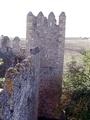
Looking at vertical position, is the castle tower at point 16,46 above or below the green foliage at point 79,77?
above

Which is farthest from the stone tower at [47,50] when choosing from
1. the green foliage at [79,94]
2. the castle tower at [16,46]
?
the castle tower at [16,46]

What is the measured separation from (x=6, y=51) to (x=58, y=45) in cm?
512

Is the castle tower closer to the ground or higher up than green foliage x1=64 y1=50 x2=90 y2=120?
higher up

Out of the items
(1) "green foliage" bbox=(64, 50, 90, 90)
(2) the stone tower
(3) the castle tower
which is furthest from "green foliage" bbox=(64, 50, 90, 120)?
(3) the castle tower

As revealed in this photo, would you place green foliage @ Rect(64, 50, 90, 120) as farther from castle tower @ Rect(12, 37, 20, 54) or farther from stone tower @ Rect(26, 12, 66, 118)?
castle tower @ Rect(12, 37, 20, 54)

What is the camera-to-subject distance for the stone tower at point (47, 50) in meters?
22.5

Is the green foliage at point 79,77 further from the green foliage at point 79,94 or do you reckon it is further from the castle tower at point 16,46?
the castle tower at point 16,46

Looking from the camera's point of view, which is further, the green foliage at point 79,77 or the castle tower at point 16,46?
the castle tower at point 16,46

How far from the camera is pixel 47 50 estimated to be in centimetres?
2266

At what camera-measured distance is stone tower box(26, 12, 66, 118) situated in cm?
2250

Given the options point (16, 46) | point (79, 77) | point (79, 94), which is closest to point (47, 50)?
point (79, 77)

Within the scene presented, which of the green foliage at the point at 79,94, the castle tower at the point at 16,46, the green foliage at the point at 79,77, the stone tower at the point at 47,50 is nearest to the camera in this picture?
the green foliage at the point at 79,94

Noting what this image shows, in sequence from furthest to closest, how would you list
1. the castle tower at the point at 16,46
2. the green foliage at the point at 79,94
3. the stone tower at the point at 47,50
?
the castle tower at the point at 16,46
the stone tower at the point at 47,50
the green foliage at the point at 79,94

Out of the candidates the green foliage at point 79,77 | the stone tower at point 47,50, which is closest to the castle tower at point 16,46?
the stone tower at point 47,50
